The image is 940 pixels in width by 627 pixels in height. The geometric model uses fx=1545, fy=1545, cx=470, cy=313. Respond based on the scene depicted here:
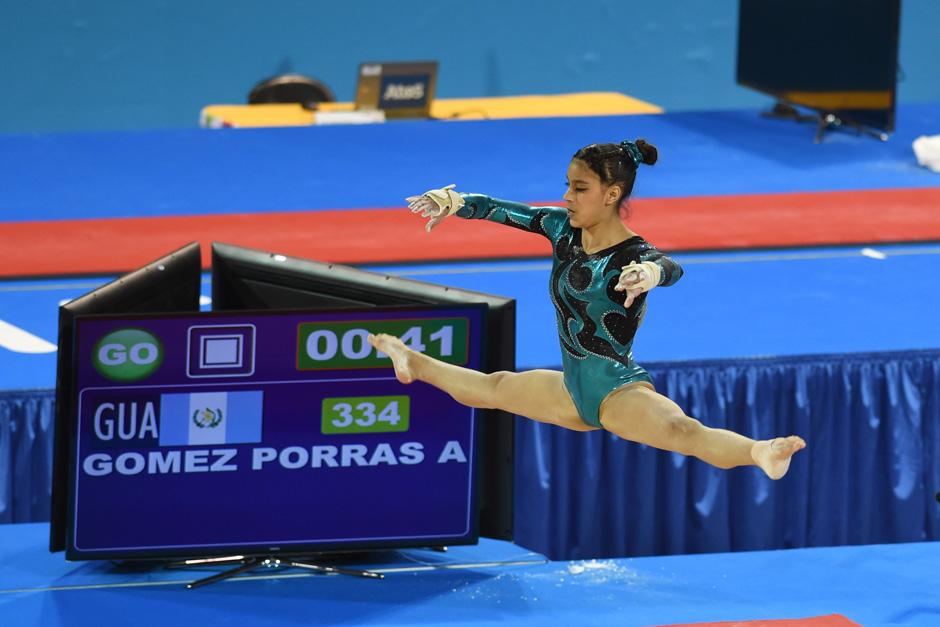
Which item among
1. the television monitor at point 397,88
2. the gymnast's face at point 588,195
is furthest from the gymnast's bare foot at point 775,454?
the television monitor at point 397,88

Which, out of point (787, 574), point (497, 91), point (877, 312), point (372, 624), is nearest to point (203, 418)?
point (372, 624)

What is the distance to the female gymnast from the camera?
69.4 inches

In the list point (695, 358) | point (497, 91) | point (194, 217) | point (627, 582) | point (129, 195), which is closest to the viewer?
point (627, 582)

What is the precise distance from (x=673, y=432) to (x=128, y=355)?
79.7 inches

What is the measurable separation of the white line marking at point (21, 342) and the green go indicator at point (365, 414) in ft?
4.25

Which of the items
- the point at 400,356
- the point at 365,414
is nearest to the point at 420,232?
the point at 365,414

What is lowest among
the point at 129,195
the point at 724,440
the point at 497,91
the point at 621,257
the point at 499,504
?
the point at 499,504

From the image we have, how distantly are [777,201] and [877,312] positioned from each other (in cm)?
134

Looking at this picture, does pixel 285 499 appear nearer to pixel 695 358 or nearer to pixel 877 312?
pixel 695 358

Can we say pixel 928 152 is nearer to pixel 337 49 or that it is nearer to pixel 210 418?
pixel 210 418

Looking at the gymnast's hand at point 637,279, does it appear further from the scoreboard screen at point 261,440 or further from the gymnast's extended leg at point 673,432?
the scoreboard screen at point 261,440

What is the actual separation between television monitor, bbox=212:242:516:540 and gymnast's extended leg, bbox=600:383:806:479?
1617 mm

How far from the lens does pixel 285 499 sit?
3.69 metres

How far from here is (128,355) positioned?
353 centimetres
